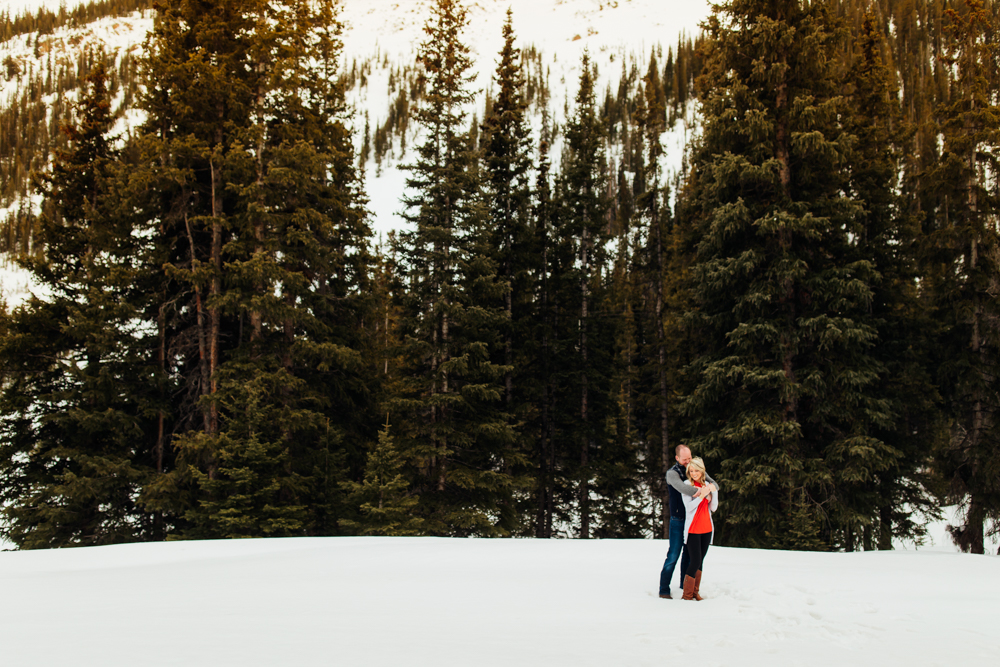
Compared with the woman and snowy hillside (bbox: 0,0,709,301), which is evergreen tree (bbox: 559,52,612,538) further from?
snowy hillside (bbox: 0,0,709,301)

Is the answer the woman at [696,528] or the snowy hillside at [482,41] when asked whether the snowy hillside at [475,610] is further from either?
the snowy hillside at [482,41]

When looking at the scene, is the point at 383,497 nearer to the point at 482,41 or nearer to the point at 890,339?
the point at 890,339

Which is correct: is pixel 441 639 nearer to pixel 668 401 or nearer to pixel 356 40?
pixel 668 401

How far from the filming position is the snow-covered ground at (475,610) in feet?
13.2

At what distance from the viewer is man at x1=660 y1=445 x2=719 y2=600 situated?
19.0ft

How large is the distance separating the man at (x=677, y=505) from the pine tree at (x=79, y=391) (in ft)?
42.0

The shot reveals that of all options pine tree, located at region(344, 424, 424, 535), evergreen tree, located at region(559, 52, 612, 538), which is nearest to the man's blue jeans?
pine tree, located at region(344, 424, 424, 535)

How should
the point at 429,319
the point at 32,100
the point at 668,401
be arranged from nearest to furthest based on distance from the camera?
1. the point at 429,319
2. the point at 668,401
3. the point at 32,100

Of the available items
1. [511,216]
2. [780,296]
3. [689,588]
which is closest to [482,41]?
[511,216]

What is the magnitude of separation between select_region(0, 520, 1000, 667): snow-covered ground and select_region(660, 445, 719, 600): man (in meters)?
0.27

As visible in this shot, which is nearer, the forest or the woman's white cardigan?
the woman's white cardigan

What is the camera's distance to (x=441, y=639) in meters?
4.35

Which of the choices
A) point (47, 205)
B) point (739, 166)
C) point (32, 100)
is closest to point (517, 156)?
point (739, 166)

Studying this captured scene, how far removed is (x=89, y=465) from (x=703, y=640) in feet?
45.6
